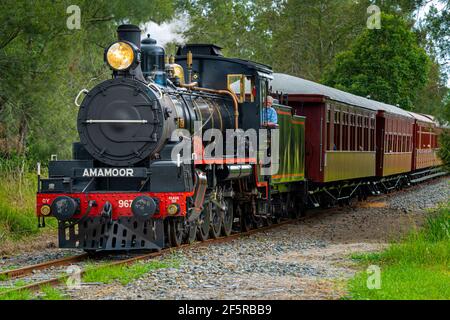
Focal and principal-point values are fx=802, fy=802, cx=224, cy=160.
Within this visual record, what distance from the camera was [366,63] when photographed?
44.1 meters

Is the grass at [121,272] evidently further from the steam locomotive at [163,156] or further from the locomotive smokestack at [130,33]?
the locomotive smokestack at [130,33]

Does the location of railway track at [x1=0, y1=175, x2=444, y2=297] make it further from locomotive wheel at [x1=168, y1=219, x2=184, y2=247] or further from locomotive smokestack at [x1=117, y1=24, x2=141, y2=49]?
locomotive smokestack at [x1=117, y1=24, x2=141, y2=49]

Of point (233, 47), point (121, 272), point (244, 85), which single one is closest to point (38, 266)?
point (121, 272)

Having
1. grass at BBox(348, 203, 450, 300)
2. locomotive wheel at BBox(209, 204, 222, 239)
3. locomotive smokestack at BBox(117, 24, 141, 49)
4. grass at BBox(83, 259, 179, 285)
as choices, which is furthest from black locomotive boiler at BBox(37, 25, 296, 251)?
grass at BBox(348, 203, 450, 300)

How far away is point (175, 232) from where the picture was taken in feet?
40.1

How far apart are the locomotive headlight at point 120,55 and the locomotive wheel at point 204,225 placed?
114 inches

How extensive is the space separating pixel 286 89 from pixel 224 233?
20.4 feet

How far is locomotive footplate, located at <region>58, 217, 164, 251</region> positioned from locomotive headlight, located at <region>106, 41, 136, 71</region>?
2.22m

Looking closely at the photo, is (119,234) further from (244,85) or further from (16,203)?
(16,203)

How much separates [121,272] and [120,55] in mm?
3609

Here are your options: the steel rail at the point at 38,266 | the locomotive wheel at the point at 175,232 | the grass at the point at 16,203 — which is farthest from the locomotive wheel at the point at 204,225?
the grass at the point at 16,203

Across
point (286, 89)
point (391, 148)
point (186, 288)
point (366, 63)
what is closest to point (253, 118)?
point (286, 89)

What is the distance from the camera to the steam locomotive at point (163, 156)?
1138cm
